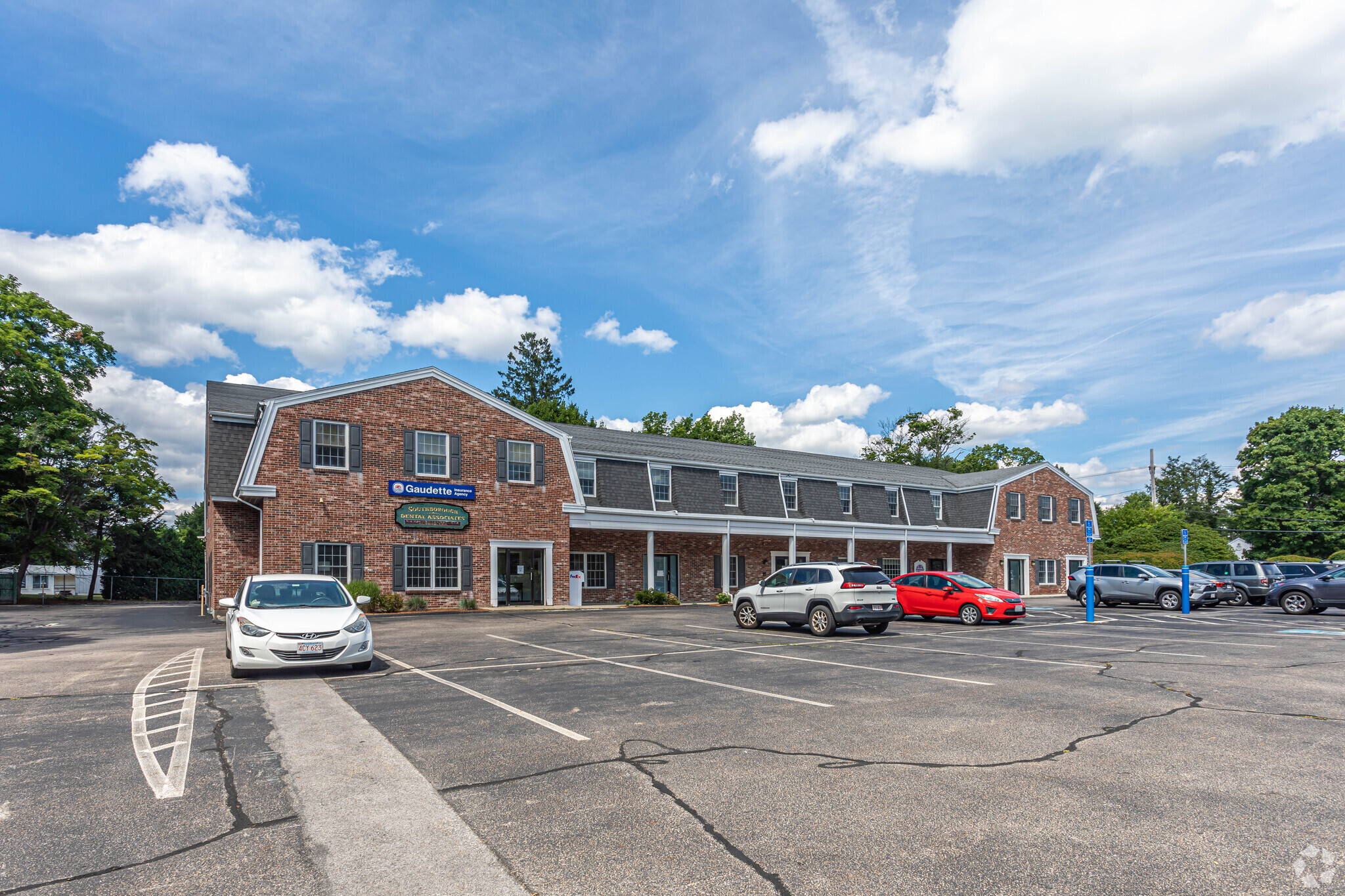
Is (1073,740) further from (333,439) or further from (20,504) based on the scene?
(20,504)

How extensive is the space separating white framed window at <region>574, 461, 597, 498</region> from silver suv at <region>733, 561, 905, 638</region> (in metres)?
12.6

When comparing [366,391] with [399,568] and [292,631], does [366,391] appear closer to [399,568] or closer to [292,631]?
[399,568]

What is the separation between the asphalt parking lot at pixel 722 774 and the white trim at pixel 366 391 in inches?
414

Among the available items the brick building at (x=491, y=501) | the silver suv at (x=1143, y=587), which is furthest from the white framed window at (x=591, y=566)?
the silver suv at (x=1143, y=587)

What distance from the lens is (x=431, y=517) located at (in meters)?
25.3

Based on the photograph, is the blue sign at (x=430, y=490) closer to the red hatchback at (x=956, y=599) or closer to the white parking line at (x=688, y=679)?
the white parking line at (x=688, y=679)

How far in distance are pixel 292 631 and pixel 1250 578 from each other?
3503 centimetres

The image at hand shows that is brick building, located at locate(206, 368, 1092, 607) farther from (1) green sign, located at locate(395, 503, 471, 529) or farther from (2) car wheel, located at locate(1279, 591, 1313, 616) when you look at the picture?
(2) car wheel, located at locate(1279, 591, 1313, 616)

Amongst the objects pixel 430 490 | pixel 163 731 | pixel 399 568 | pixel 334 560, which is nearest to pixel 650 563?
pixel 430 490

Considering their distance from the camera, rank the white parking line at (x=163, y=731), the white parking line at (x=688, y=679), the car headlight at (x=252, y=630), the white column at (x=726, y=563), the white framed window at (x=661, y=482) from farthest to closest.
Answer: the white column at (x=726, y=563), the white framed window at (x=661, y=482), the car headlight at (x=252, y=630), the white parking line at (x=688, y=679), the white parking line at (x=163, y=731)

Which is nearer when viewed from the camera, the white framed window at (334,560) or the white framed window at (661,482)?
the white framed window at (334,560)

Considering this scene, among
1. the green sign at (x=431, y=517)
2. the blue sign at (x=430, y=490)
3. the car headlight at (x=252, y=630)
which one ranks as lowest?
the car headlight at (x=252, y=630)

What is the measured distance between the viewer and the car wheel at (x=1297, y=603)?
25.2m

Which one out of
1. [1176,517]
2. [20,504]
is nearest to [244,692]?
[20,504]
